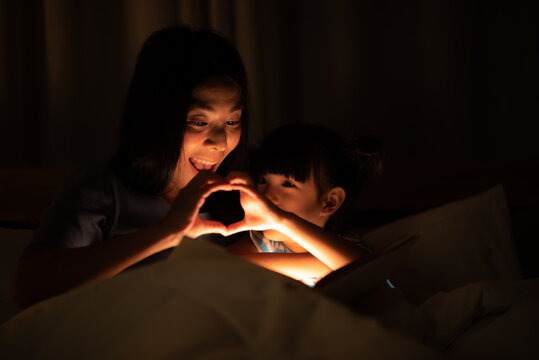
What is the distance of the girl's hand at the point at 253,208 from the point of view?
101cm

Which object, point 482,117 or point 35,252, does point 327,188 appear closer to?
point 35,252

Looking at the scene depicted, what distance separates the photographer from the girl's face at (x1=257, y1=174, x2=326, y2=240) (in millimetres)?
1292

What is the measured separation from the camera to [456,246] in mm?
1401

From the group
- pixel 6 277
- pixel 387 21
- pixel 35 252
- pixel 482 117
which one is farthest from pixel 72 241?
pixel 482 117

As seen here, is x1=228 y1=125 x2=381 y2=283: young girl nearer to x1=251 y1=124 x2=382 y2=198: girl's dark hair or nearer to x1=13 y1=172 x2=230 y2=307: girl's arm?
x1=251 y1=124 x2=382 y2=198: girl's dark hair

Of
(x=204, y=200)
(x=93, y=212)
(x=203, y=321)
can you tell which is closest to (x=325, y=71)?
(x=204, y=200)

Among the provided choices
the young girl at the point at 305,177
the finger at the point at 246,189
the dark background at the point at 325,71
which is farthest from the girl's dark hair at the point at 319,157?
the dark background at the point at 325,71

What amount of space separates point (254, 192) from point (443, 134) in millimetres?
1271

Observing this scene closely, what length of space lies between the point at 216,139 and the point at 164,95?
15cm

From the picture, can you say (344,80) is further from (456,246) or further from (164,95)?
(164,95)

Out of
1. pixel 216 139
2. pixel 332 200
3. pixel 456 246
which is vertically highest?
pixel 216 139

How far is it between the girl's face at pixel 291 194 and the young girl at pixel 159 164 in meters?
0.19

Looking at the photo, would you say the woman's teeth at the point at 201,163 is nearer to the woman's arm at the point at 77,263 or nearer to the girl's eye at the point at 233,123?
the girl's eye at the point at 233,123

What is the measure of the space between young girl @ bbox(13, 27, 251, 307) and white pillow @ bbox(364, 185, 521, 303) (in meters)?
0.63
